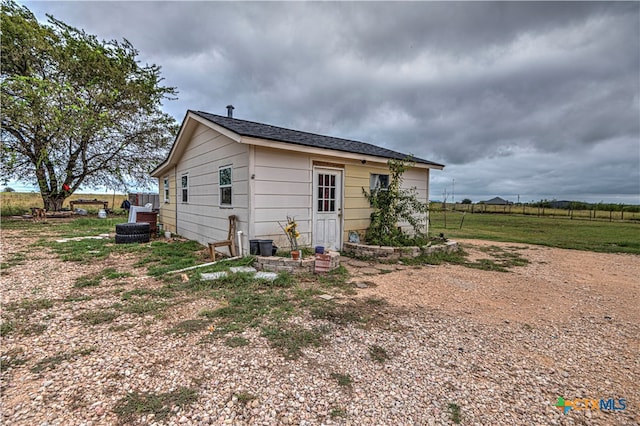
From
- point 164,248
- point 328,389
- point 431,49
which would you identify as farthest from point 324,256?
point 431,49

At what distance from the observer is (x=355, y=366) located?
234 cm

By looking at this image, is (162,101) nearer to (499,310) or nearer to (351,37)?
(351,37)

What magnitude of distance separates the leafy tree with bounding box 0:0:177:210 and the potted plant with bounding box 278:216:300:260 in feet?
41.1

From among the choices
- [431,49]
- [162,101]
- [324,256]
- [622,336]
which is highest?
[162,101]

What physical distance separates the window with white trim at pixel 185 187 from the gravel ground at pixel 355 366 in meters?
5.43

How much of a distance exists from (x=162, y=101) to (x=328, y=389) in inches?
808

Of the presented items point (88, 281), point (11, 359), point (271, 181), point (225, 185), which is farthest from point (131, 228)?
point (11, 359)

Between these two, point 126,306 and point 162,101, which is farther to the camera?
point 162,101

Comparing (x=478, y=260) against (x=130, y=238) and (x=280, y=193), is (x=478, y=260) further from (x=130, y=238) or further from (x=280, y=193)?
(x=130, y=238)

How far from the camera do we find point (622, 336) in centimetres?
303

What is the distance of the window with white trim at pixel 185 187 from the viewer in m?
9.23

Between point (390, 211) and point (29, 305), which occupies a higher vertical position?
point (390, 211)

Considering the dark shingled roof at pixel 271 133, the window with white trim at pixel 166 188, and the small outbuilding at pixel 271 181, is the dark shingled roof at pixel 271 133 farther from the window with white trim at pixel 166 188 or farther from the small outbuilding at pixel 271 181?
the window with white trim at pixel 166 188

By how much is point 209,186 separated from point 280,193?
2584 mm
